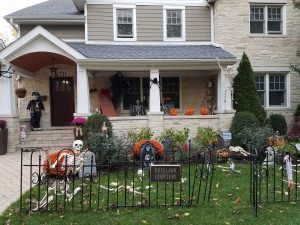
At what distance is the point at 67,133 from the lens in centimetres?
1418

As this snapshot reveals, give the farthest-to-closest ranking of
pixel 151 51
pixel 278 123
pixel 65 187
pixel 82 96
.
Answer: pixel 278 123 < pixel 151 51 < pixel 82 96 < pixel 65 187

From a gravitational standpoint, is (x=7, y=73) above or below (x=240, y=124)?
above

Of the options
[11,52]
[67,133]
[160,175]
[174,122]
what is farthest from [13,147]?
[160,175]

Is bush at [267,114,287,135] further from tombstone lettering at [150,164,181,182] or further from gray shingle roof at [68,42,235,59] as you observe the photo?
tombstone lettering at [150,164,181,182]

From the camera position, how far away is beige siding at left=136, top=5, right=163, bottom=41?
1576 cm

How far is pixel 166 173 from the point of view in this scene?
552cm

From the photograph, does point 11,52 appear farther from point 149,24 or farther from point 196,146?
point 196,146

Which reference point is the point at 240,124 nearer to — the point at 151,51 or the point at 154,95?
the point at 154,95

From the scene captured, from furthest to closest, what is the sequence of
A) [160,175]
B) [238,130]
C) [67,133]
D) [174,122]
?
1. [67,133]
2. [174,122]
3. [238,130]
4. [160,175]

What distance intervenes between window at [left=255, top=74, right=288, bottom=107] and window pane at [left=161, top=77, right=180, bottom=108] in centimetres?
370

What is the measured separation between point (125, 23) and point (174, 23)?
2.29m

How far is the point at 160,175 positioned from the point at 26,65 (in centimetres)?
1059

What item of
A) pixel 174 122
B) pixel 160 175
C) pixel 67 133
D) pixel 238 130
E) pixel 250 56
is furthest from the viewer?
pixel 250 56

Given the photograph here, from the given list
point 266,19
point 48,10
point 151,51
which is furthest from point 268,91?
point 48,10
